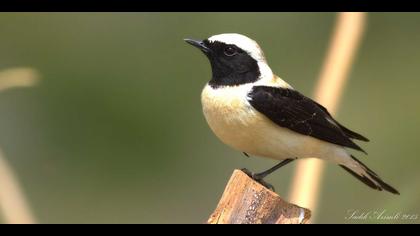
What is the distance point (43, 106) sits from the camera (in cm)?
754

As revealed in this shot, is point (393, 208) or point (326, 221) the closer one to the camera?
point (393, 208)

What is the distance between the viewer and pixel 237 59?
5.25 metres

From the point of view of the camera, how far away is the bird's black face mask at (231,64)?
520cm

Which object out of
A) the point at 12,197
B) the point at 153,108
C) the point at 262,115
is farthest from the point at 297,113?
the point at 153,108

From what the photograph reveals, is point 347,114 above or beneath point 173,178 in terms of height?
above

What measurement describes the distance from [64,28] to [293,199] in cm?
327

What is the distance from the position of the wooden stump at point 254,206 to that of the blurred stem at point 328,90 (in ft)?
2.92

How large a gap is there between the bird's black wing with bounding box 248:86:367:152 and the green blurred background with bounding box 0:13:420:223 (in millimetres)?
1838

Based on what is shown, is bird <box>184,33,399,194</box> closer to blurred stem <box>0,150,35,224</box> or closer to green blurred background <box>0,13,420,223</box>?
blurred stem <box>0,150,35,224</box>

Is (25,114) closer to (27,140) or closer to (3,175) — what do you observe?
(27,140)

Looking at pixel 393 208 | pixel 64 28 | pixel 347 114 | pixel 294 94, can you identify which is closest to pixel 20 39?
pixel 64 28

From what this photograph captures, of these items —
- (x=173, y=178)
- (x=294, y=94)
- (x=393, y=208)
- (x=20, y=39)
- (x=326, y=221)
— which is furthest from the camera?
(x=20, y=39)

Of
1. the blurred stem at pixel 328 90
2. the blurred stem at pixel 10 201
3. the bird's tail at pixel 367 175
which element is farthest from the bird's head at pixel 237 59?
the blurred stem at pixel 10 201

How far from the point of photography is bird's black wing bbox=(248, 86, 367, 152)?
4.97 metres
